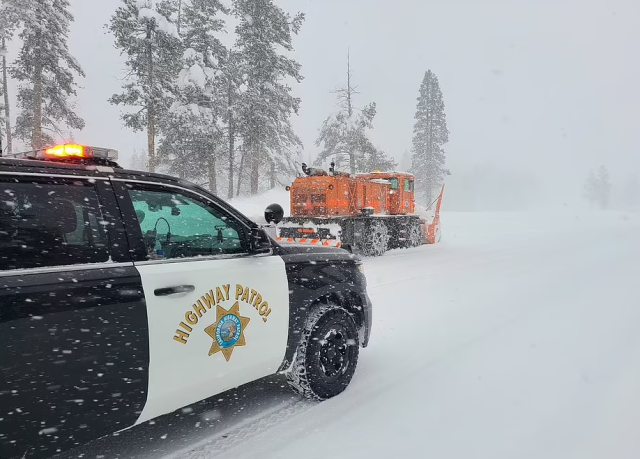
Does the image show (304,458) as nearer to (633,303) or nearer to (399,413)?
(399,413)

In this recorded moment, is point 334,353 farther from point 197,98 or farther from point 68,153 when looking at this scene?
point 197,98

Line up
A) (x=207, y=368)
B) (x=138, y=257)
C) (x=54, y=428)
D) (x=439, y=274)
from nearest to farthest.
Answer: (x=54, y=428)
(x=138, y=257)
(x=207, y=368)
(x=439, y=274)

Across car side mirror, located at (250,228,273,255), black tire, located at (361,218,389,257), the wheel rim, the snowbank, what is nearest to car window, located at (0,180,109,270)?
car side mirror, located at (250,228,273,255)

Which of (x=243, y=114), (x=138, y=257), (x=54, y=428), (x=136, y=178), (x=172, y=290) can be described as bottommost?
(x=54, y=428)

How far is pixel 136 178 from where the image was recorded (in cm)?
273

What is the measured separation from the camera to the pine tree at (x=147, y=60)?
22234mm

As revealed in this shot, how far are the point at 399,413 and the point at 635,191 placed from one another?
5757 inches

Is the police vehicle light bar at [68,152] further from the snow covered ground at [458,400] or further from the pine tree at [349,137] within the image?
the pine tree at [349,137]

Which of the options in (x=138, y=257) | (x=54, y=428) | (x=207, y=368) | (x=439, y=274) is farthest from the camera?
(x=439, y=274)

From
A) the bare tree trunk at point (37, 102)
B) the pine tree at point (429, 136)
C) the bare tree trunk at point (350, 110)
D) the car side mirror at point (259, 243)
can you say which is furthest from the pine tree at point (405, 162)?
the car side mirror at point (259, 243)

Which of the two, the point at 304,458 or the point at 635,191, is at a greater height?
the point at 635,191

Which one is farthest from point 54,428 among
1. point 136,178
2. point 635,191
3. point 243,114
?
point 635,191

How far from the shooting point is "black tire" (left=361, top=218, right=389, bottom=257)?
15172 mm

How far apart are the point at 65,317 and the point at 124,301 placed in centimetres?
31
